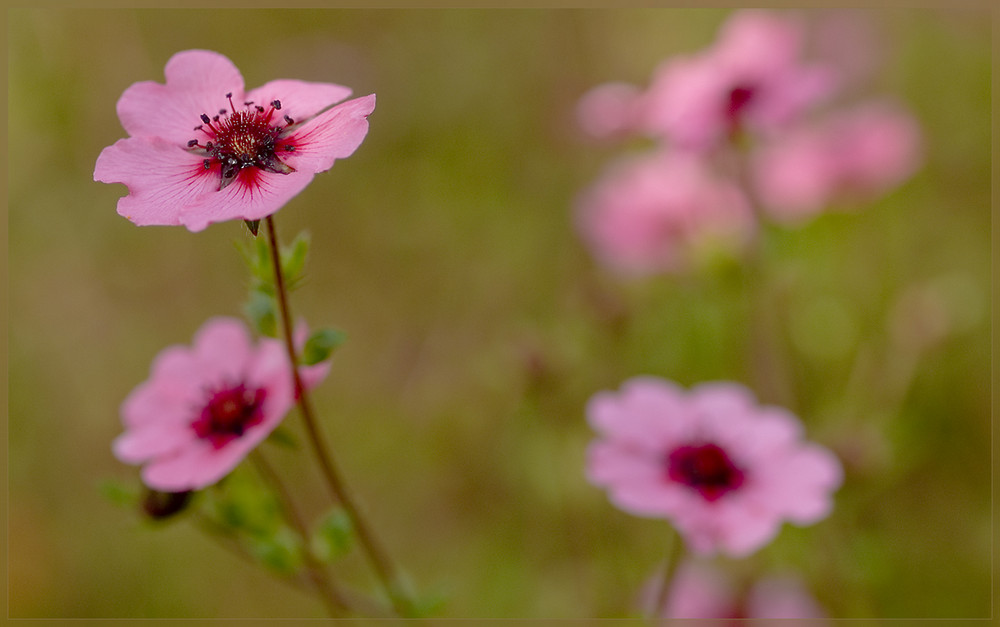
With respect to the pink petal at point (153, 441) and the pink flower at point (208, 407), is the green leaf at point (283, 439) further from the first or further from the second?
the pink petal at point (153, 441)

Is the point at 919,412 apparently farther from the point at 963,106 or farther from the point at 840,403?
the point at 963,106

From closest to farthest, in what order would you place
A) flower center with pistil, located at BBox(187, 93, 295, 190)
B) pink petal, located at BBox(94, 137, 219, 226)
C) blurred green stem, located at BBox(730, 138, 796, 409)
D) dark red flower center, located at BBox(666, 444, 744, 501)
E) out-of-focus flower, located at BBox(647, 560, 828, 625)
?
1. pink petal, located at BBox(94, 137, 219, 226)
2. flower center with pistil, located at BBox(187, 93, 295, 190)
3. dark red flower center, located at BBox(666, 444, 744, 501)
4. out-of-focus flower, located at BBox(647, 560, 828, 625)
5. blurred green stem, located at BBox(730, 138, 796, 409)

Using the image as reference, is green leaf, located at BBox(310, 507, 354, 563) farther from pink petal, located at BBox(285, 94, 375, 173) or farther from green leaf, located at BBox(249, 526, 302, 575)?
pink petal, located at BBox(285, 94, 375, 173)

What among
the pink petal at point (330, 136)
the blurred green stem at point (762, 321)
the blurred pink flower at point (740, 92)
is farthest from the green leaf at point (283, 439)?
the blurred green stem at point (762, 321)

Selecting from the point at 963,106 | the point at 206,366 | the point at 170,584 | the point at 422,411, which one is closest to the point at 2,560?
the point at 170,584

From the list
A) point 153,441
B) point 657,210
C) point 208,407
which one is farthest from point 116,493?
point 657,210

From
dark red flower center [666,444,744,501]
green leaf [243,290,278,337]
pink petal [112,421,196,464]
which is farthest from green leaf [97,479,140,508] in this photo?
dark red flower center [666,444,744,501]
